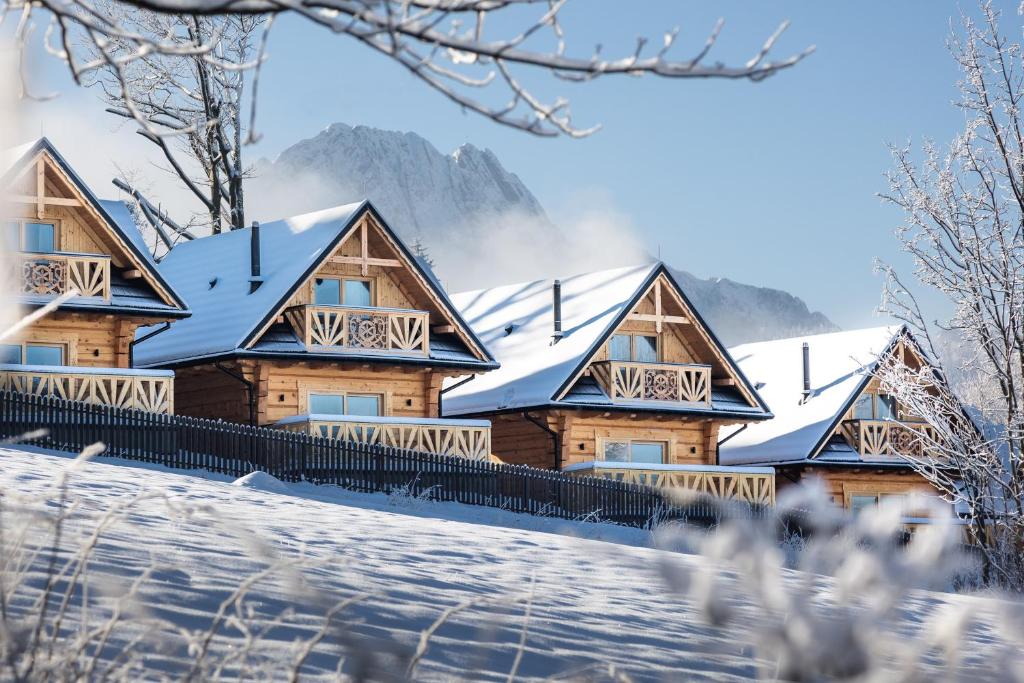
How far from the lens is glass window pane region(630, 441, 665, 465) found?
34.0 meters

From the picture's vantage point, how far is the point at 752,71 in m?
4.90

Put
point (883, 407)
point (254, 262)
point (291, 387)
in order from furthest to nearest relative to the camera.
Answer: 1. point (883, 407)
2. point (254, 262)
3. point (291, 387)

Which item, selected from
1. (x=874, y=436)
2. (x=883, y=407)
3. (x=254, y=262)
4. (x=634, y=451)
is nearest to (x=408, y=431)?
(x=254, y=262)

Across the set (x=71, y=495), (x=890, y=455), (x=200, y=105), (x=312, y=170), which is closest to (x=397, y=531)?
(x=71, y=495)

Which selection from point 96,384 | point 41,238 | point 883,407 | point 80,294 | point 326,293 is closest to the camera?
point 80,294

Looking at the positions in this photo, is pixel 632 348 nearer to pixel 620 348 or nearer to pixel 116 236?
pixel 620 348

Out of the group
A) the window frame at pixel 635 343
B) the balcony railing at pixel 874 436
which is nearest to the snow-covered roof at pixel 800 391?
the balcony railing at pixel 874 436

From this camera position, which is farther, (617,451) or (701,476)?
(617,451)

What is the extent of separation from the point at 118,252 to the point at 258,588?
67.4 ft

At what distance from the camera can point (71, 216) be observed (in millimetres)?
27984

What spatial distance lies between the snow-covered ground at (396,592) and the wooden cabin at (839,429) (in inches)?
809

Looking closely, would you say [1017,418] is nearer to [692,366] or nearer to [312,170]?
[692,366]

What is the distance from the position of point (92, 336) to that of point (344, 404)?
5498mm

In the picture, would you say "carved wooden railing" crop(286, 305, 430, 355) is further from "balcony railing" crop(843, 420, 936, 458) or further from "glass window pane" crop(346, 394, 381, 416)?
"balcony railing" crop(843, 420, 936, 458)
